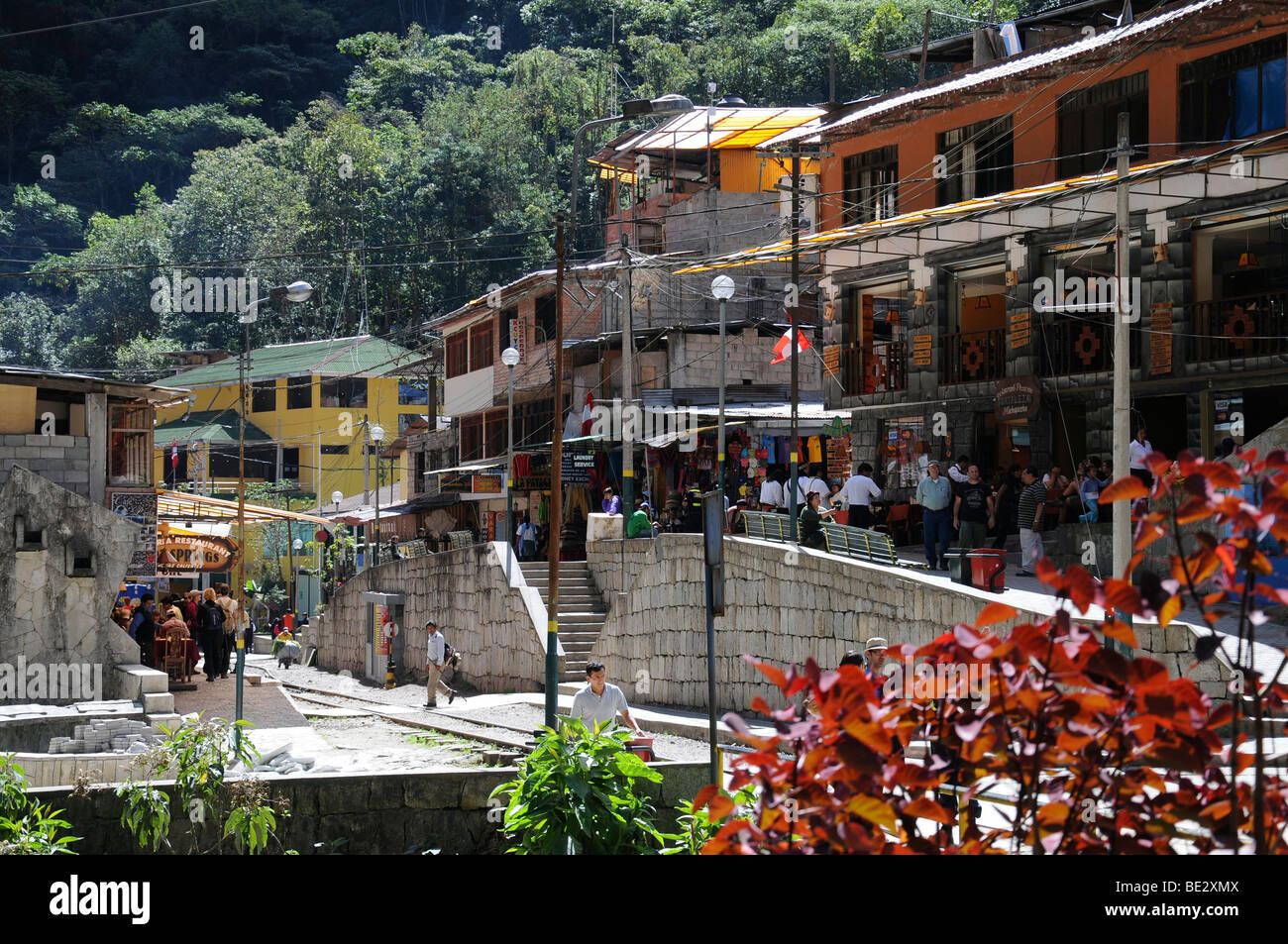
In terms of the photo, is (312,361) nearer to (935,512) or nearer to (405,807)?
(935,512)

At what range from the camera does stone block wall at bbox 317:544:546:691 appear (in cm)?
2777

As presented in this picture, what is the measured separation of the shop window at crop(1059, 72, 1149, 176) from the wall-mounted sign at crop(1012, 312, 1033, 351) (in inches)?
114

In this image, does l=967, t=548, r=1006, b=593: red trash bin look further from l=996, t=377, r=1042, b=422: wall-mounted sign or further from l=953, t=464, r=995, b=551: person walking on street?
l=996, t=377, r=1042, b=422: wall-mounted sign

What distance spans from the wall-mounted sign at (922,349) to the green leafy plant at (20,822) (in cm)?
2183

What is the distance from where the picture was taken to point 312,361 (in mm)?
59344

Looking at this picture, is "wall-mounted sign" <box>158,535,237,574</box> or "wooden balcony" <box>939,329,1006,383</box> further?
"wall-mounted sign" <box>158,535,237,574</box>

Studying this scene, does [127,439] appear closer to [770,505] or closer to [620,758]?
[770,505]

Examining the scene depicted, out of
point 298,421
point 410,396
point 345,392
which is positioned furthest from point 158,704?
point 410,396

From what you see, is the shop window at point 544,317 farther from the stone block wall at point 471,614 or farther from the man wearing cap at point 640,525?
the man wearing cap at point 640,525

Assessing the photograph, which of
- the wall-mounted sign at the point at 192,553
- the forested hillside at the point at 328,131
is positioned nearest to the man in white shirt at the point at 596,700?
the wall-mounted sign at the point at 192,553

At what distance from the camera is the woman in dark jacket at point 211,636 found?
25869mm

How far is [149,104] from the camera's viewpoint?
89.1 m

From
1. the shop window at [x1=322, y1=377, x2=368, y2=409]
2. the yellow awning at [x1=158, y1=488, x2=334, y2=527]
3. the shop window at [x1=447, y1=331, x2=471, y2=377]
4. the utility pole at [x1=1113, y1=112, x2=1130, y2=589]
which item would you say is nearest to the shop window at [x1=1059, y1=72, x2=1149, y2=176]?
the utility pole at [x1=1113, y1=112, x2=1130, y2=589]

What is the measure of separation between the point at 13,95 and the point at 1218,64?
245 feet
